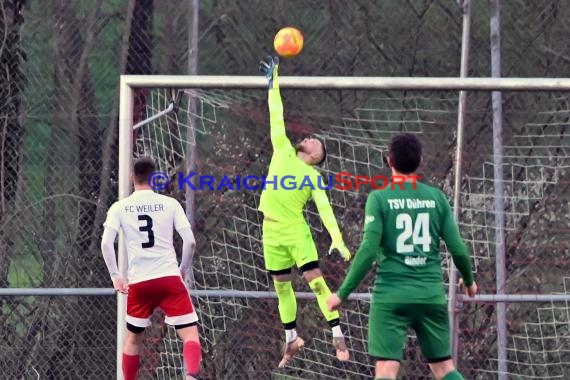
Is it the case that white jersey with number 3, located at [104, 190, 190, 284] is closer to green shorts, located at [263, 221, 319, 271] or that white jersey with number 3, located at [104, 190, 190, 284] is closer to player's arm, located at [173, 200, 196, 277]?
player's arm, located at [173, 200, 196, 277]

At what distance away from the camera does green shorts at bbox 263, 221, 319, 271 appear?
945cm

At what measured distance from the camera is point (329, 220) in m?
9.16

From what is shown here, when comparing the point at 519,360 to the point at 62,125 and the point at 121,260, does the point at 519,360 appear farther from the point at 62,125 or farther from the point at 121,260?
the point at 62,125

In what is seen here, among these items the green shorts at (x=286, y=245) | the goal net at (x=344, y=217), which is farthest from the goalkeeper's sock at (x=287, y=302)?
the goal net at (x=344, y=217)

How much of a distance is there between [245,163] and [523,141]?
2305 mm

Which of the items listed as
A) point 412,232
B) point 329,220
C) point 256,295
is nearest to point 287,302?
point 256,295

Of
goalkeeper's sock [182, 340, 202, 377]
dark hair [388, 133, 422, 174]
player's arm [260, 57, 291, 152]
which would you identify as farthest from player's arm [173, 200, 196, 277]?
dark hair [388, 133, 422, 174]

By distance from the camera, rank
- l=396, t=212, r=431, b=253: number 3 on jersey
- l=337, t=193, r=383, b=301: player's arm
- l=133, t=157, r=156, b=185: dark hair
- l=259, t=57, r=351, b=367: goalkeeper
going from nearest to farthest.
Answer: l=337, t=193, r=383, b=301: player's arm, l=396, t=212, r=431, b=253: number 3 on jersey, l=133, t=157, r=156, b=185: dark hair, l=259, t=57, r=351, b=367: goalkeeper

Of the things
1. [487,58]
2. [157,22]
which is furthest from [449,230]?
[157,22]

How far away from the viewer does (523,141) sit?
11.0 m

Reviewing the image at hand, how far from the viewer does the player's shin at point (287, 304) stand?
9570 mm

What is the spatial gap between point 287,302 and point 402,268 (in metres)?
2.40

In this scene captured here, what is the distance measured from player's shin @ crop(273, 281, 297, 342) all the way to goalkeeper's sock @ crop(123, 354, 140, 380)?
1.10 m

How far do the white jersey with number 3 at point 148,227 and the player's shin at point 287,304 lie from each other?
2.96 feet
